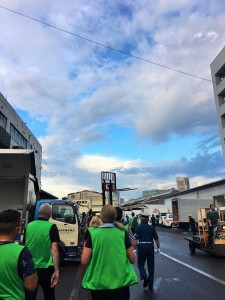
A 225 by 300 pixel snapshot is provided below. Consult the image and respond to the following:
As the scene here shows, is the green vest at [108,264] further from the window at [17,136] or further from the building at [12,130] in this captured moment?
the window at [17,136]

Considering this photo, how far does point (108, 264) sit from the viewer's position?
3.47 meters

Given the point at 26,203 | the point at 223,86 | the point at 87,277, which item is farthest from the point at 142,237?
the point at 223,86

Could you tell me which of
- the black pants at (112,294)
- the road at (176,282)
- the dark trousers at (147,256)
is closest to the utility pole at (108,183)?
the road at (176,282)

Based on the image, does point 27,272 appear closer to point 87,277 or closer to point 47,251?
point 87,277

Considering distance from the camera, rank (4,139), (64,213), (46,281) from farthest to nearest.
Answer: (4,139), (64,213), (46,281)

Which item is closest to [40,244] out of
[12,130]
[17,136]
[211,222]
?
[211,222]

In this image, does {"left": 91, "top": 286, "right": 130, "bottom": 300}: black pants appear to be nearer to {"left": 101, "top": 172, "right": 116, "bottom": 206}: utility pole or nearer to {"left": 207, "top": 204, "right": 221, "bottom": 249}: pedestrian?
{"left": 207, "top": 204, "right": 221, "bottom": 249}: pedestrian

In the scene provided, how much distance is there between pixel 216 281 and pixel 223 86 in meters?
40.9

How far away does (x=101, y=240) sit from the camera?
3555 mm

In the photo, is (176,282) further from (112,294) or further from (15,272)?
(15,272)

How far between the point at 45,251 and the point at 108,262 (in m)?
1.57

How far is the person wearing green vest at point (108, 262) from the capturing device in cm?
339

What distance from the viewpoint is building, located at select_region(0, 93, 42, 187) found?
33312 millimetres

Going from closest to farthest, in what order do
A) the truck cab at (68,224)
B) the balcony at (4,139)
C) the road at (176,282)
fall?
the road at (176,282) → the truck cab at (68,224) → the balcony at (4,139)
